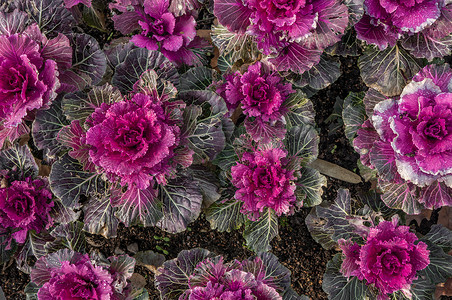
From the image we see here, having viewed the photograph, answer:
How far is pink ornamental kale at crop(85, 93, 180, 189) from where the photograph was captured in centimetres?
159

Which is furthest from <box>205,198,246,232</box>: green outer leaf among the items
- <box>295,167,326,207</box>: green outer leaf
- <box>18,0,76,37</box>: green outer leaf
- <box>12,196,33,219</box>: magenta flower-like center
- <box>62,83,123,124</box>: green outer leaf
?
<box>18,0,76,37</box>: green outer leaf

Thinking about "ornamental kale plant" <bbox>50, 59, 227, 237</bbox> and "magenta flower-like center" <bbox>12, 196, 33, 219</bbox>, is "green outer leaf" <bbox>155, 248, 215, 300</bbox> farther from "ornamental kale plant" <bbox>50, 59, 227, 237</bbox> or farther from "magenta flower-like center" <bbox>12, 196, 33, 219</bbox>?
"magenta flower-like center" <bbox>12, 196, 33, 219</bbox>

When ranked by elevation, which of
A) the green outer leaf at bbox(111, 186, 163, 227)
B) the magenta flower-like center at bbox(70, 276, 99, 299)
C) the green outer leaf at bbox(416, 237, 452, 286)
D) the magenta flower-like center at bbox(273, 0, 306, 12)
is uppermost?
the magenta flower-like center at bbox(273, 0, 306, 12)

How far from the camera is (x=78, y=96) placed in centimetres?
184

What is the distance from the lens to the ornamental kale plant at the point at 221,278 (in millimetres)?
1678

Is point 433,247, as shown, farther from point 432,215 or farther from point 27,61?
point 27,61

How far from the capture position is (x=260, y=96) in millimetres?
2027

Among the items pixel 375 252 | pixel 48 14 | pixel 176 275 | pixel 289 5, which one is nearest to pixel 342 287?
pixel 375 252

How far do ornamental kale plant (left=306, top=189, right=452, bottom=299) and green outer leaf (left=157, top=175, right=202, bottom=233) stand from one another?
2.35 ft

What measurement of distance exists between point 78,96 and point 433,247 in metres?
1.95

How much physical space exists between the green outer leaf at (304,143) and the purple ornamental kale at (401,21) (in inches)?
21.3

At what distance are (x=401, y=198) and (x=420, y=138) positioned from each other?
421 millimetres

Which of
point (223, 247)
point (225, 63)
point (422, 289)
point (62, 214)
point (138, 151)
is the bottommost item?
point (223, 247)

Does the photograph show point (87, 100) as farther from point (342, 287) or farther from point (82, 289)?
point (342, 287)
